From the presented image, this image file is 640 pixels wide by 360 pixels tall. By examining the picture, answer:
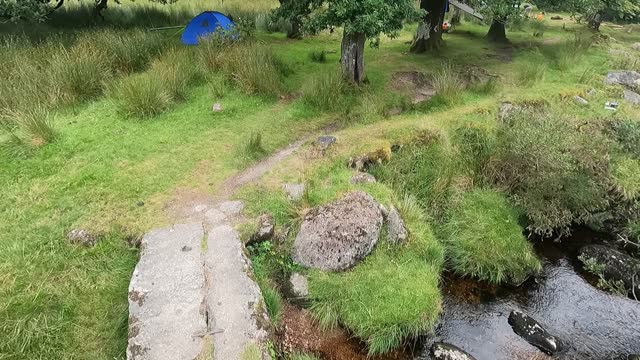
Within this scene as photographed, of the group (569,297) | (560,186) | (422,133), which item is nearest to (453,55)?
(422,133)

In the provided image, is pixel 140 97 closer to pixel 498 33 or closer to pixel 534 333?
pixel 534 333

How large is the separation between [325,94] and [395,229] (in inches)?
145

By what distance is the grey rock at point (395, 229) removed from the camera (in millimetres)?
6043

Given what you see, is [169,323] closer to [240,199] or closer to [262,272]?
[262,272]

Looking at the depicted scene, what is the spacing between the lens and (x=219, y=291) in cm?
485

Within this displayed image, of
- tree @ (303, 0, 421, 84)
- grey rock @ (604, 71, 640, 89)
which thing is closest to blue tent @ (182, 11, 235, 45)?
tree @ (303, 0, 421, 84)

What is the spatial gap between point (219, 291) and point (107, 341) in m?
1.18

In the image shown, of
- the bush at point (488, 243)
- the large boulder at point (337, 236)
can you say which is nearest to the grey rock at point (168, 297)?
the large boulder at point (337, 236)

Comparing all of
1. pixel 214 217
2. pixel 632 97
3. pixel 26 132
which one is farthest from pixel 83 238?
pixel 632 97

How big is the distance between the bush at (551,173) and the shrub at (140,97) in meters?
6.00

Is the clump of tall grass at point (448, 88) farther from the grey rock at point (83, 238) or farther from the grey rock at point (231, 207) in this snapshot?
the grey rock at point (83, 238)

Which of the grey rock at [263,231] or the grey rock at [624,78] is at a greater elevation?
the grey rock at [624,78]

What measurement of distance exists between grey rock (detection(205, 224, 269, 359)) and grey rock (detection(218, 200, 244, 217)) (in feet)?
1.48

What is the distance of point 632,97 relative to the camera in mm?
10430
